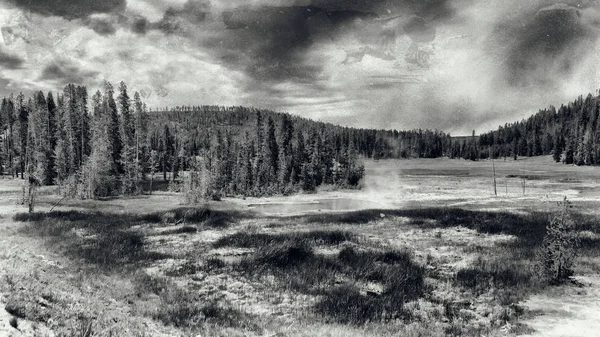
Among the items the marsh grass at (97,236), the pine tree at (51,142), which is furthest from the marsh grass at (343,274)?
the pine tree at (51,142)

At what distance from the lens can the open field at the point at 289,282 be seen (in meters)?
10.0

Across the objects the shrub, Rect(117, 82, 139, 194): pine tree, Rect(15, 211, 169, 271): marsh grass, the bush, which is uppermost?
Rect(117, 82, 139, 194): pine tree

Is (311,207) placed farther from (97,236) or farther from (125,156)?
(125,156)

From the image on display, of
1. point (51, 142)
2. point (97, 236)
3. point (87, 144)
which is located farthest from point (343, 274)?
point (51, 142)

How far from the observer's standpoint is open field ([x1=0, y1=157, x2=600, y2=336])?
10.0 metres

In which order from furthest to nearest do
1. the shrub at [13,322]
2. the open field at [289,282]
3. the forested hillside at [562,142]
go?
1. the forested hillside at [562,142]
2. the open field at [289,282]
3. the shrub at [13,322]

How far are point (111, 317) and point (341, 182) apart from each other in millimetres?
74968

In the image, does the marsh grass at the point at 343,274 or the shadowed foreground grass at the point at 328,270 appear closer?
the shadowed foreground grass at the point at 328,270

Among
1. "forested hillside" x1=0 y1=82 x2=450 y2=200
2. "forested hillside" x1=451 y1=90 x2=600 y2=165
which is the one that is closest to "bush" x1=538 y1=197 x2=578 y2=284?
"forested hillside" x1=0 y1=82 x2=450 y2=200

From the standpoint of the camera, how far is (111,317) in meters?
9.01

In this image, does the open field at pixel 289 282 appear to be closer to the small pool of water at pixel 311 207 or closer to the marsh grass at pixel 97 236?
the marsh grass at pixel 97 236

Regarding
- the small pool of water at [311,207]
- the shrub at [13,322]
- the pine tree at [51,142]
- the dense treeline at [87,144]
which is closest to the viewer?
the shrub at [13,322]

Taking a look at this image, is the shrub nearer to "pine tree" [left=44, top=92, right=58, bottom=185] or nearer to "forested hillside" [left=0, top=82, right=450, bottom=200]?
"forested hillside" [left=0, top=82, right=450, bottom=200]

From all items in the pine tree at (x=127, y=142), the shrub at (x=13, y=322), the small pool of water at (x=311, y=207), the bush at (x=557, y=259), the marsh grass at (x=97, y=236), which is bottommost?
the small pool of water at (x=311, y=207)
